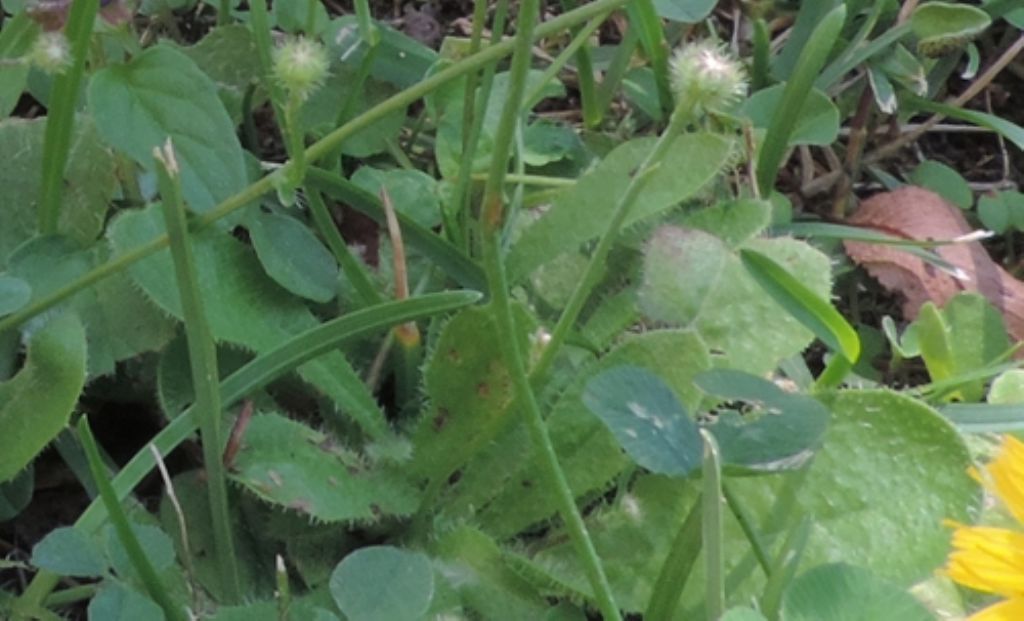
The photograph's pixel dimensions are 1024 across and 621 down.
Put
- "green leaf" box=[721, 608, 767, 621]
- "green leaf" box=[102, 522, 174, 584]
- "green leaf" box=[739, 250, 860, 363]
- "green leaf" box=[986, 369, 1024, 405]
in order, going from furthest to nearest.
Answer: "green leaf" box=[986, 369, 1024, 405] < "green leaf" box=[739, 250, 860, 363] < "green leaf" box=[102, 522, 174, 584] < "green leaf" box=[721, 608, 767, 621]

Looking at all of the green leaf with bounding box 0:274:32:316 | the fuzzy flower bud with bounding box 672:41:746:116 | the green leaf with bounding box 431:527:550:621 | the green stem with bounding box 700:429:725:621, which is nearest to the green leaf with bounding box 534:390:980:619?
the green leaf with bounding box 431:527:550:621

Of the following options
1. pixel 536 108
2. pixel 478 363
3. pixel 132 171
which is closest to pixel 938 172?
pixel 536 108

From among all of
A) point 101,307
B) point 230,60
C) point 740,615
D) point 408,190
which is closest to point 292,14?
point 230,60

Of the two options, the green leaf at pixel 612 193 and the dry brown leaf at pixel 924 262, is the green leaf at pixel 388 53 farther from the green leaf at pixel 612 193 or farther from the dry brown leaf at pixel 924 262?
the dry brown leaf at pixel 924 262

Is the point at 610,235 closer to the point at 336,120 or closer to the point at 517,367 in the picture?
the point at 517,367

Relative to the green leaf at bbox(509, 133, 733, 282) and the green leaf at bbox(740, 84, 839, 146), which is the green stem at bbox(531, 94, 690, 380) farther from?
the green leaf at bbox(740, 84, 839, 146)

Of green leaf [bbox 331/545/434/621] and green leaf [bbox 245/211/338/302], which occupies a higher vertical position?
green leaf [bbox 245/211/338/302]
